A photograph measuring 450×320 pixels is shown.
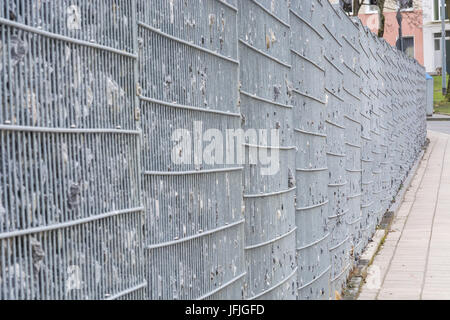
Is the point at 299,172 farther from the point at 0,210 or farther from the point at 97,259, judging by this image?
the point at 0,210

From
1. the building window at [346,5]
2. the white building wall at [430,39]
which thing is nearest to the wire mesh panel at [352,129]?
the building window at [346,5]

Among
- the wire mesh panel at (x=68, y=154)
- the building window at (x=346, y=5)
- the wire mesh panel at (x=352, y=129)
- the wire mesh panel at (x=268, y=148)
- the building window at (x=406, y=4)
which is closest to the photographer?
the wire mesh panel at (x=68, y=154)

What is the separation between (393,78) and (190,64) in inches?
444

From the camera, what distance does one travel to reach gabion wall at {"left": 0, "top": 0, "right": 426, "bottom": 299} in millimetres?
2654

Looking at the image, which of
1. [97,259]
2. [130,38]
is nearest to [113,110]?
[130,38]

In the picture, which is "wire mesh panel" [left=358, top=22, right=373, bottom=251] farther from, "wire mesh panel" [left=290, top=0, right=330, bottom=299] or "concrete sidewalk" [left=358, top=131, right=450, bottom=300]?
"wire mesh panel" [left=290, top=0, right=330, bottom=299]

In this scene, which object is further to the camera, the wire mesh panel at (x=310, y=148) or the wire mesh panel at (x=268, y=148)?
the wire mesh panel at (x=310, y=148)

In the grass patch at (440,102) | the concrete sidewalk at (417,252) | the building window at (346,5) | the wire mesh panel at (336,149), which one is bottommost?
the concrete sidewalk at (417,252)

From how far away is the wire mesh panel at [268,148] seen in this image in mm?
4738

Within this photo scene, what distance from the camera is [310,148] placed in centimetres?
631

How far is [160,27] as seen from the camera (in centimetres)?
364

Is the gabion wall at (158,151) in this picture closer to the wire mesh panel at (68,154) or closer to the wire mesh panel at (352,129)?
the wire mesh panel at (68,154)

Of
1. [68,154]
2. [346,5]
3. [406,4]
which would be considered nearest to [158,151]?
[68,154]
